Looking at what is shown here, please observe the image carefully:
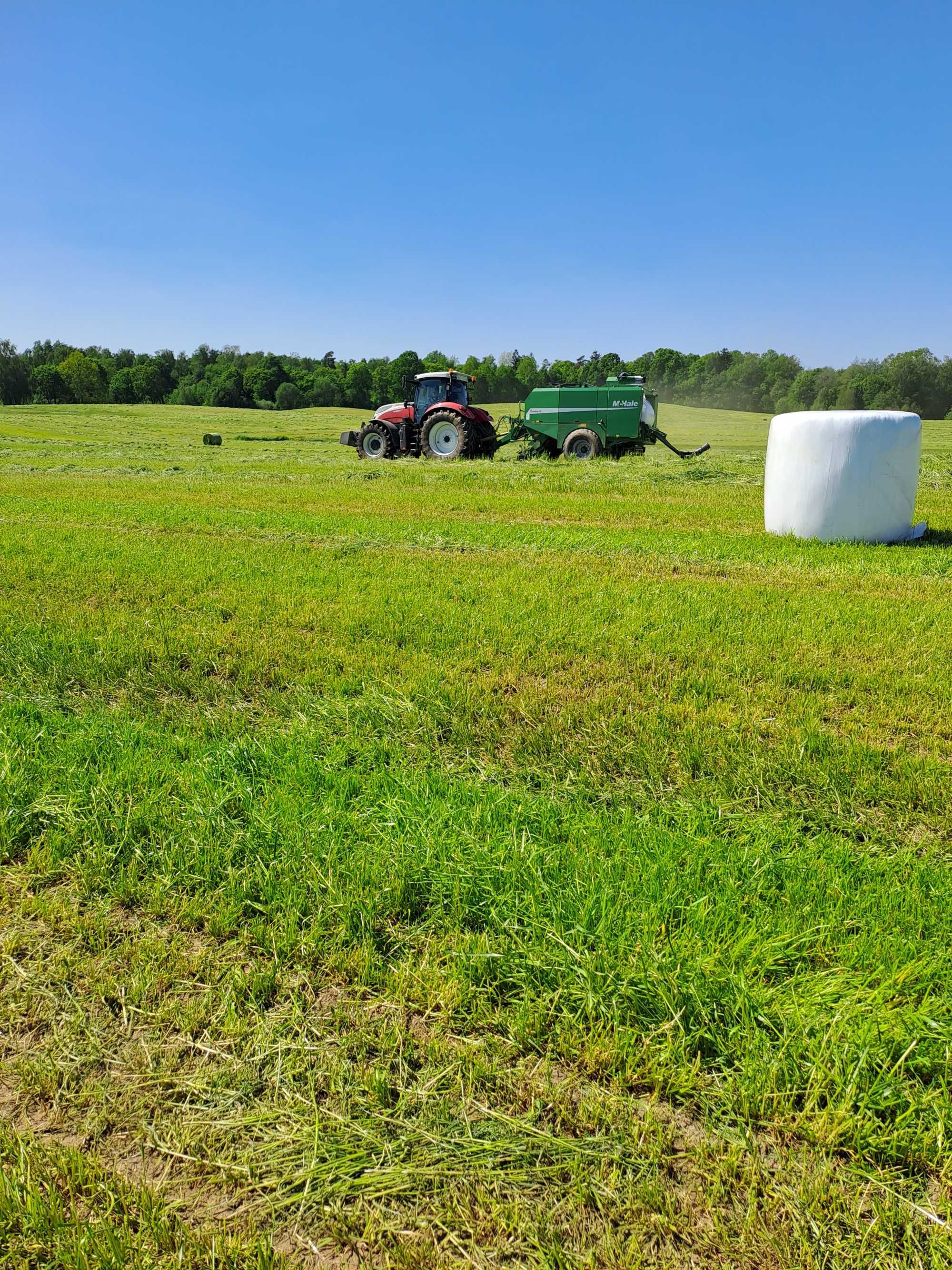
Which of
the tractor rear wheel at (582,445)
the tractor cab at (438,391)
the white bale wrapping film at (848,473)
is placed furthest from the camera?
the tractor cab at (438,391)

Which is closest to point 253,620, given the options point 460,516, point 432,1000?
point 432,1000

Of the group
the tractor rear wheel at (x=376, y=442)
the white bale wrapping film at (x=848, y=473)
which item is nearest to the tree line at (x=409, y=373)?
the tractor rear wheel at (x=376, y=442)

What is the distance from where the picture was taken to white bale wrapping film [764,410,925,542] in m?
8.12

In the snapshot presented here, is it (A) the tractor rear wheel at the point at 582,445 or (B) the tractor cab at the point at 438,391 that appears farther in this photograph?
(B) the tractor cab at the point at 438,391

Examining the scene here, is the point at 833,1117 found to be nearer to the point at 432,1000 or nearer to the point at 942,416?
the point at 432,1000

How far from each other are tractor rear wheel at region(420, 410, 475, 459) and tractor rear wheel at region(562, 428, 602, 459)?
2.73m

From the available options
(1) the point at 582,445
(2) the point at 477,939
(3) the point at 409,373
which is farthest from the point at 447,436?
(3) the point at 409,373

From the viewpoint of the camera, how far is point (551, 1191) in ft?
5.35

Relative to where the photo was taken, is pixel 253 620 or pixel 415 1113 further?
pixel 253 620

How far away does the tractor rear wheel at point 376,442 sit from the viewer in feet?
74.0

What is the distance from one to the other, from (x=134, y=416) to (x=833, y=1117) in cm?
6035

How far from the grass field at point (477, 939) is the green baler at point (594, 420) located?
1514 cm

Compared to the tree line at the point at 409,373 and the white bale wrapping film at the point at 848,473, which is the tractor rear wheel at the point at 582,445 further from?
the tree line at the point at 409,373

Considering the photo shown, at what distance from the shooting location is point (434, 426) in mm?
21562
